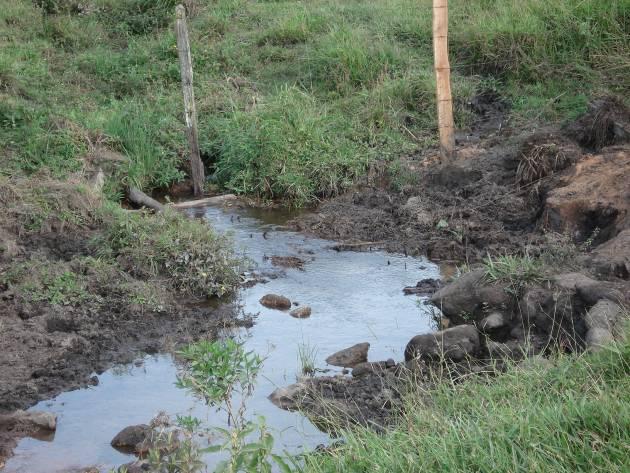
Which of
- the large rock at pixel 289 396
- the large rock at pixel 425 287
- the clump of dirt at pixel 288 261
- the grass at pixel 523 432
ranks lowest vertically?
the large rock at pixel 425 287

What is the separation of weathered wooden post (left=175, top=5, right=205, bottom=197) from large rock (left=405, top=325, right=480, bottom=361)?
544 cm

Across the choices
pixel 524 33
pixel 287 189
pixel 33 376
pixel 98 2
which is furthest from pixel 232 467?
pixel 98 2

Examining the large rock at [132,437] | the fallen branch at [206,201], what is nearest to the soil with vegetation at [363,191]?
the fallen branch at [206,201]

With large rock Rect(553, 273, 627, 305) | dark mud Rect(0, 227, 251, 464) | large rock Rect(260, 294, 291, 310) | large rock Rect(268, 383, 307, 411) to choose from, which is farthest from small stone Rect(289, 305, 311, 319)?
large rock Rect(553, 273, 627, 305)

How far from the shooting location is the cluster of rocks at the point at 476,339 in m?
5.82

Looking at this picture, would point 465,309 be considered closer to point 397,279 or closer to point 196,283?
point 397,279

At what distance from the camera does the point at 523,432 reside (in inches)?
154

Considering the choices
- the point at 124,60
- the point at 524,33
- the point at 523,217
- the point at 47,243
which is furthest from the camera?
the point at 124,60

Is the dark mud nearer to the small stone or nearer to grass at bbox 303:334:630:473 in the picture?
the small stone

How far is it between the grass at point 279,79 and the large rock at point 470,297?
13.7ft

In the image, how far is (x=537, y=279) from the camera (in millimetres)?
6945

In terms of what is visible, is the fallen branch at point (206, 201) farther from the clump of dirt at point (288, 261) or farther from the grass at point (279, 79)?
the clump of dirt at point (288, 261)

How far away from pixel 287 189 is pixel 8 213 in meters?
3.58

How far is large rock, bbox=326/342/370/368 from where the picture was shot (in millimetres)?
6688
